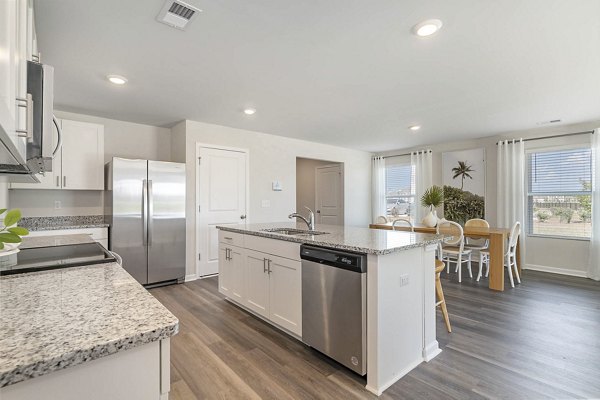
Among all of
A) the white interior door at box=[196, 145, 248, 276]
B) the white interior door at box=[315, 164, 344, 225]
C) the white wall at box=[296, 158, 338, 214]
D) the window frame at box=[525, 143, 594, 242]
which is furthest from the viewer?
the white wall at box=[296, 158, 338, 214]

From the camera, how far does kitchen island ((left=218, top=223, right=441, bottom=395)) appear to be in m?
1.81

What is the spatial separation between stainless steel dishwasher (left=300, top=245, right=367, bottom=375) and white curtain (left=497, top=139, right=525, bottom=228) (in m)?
4.50

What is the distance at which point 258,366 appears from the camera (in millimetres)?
2080

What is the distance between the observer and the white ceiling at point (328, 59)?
1.88 metres

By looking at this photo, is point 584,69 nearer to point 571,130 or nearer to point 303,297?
point 571,130

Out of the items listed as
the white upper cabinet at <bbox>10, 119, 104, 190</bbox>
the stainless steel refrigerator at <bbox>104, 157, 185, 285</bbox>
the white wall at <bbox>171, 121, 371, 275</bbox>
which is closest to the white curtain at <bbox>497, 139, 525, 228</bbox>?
the white wall at <bbox>171, 121, 371, 275</bbox>

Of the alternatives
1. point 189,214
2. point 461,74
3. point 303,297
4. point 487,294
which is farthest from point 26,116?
point 487,294

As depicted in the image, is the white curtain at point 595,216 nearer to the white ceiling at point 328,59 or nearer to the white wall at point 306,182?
the white ceiling at point 328,59

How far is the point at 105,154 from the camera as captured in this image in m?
4.22

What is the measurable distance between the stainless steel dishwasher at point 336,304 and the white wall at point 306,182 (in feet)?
Result: 17.2

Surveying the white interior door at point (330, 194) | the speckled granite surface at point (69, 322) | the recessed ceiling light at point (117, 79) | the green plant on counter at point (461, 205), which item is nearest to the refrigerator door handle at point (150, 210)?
the recessed ceiling light at point (117, 79)

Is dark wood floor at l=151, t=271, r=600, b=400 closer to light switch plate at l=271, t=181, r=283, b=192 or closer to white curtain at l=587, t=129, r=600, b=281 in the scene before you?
white curtain at l=587, t=129, r=600, b=281

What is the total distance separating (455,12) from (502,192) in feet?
14.0

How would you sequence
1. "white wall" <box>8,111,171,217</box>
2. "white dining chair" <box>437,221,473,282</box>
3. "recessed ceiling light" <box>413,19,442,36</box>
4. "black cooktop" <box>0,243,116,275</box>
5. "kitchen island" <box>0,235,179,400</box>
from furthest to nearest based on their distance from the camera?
"white dining chair" <box>437,221,473,282</box>, "white wall" <box>8,111,171,217</box>, "recessed ceiling light" <box>413,19,442,36</box>, "black cooktop" <box>0,243,116,275</box>, "kitchen island" <box>0,235,179,400</box>
